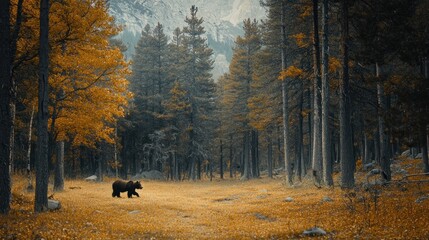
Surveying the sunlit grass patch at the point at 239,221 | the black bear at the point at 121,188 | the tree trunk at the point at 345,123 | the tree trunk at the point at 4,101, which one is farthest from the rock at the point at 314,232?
the black bear at the point at 121,188

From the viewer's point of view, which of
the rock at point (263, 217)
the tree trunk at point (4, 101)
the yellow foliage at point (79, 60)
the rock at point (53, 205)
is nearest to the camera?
the tree trunk at point (4, 101)

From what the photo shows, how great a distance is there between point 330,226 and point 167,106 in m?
36.5

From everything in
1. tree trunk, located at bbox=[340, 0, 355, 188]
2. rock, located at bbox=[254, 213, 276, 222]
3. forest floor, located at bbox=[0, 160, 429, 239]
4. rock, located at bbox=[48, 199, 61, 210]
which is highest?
tree trunk, located at bbox=[340, 0, 355, 188]

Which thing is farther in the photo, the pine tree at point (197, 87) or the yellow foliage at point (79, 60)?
the pine tree at point (197, 87)

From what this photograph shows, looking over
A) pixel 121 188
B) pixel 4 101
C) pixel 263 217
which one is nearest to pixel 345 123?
pixel 263 217

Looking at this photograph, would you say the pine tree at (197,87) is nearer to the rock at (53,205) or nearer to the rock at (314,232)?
the rock at (53,205)

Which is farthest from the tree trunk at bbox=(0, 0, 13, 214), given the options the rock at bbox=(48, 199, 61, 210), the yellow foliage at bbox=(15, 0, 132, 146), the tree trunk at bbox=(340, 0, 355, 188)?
the tree trunk at bbox=(340, 0, 355, 188)

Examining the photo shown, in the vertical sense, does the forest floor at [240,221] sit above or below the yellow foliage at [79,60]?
below

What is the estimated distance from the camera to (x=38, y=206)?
497 inches

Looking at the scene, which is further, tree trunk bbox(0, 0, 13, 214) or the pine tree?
the pine tree

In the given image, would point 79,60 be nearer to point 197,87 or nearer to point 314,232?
point 314,232

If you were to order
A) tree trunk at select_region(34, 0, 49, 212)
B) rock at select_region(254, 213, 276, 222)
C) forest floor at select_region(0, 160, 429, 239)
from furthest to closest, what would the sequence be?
rock at select_region(254, 213, 276, 222)
tree trunk at select_region(34, 0, 49, 212)
forest floor at select_region(0, 160, 429, 239)

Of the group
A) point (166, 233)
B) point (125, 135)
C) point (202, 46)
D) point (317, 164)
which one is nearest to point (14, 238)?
point (166, 233)

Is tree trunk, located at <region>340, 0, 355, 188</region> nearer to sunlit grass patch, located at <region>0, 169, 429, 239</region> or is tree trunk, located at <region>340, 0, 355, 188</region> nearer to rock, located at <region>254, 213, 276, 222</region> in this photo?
sunlit grass patch, located at <region>0, 169, 429, 239</region>
